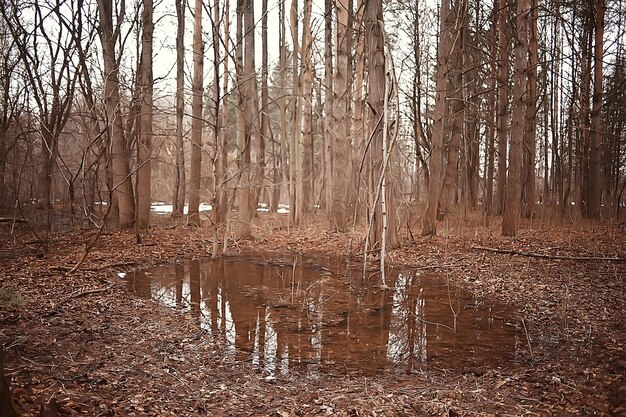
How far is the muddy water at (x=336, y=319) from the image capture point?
496 centimetres

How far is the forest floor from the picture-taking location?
3736mm

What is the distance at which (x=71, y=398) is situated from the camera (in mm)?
3633

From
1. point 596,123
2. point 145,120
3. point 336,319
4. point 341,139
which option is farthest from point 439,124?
point 145,120

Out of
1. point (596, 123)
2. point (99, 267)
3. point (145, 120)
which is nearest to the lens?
point (99, 267)

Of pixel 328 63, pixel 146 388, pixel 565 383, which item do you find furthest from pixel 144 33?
pixel 565 383

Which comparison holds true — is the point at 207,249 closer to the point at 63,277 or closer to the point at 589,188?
the point at 63,277

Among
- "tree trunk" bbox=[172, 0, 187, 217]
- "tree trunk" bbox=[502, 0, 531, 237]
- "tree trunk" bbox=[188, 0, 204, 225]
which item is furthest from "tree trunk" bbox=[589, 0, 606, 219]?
"tree trunk" bbox=[172, 0, 187, 217]

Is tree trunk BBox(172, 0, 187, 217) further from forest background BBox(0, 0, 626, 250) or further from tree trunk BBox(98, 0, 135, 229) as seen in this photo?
tree trunk BBox(98, 0, 135, 229)

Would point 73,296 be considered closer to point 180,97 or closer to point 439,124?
point 439,124

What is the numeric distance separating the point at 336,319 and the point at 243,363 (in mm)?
1824

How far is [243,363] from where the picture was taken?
4801mm

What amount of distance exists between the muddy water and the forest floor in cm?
25

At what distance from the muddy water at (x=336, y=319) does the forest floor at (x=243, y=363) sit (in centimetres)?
25

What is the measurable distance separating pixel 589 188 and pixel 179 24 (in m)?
15.6
